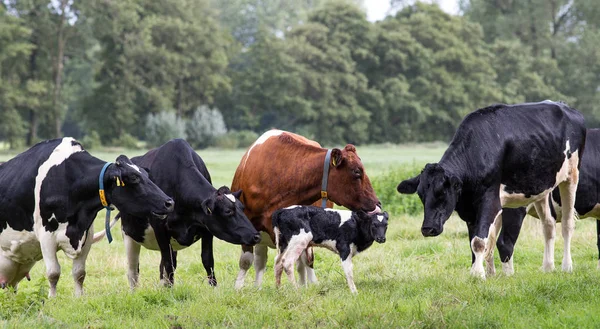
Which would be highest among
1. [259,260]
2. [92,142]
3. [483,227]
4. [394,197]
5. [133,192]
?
[133,192]

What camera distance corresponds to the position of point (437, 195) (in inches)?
347

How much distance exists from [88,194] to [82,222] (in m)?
0.34

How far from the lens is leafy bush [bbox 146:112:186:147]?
60.3 m

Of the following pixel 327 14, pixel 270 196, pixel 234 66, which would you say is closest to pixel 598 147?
pixel 270 196

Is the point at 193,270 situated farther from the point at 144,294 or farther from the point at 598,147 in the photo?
the point at 598,147

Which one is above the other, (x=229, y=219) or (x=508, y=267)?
(x=229, y=219)

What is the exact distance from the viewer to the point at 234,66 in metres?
80.0

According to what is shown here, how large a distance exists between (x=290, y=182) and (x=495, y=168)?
2.26 meters

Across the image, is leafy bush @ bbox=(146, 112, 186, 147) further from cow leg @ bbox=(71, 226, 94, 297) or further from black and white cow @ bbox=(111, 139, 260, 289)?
cow leg @ bbox=(71, 226, 94, 297)

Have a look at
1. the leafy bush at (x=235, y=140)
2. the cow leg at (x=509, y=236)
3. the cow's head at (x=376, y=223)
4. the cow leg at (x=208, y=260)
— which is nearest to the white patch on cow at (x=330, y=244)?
the cow's head at (x=376, y=223)

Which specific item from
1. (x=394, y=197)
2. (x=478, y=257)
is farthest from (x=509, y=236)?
(x=394, y=197)

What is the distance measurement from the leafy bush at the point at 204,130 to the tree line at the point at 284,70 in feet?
0.35

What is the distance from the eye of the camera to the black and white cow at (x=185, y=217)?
9.13m

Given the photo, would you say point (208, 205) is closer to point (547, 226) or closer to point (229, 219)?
point (229, 219)
